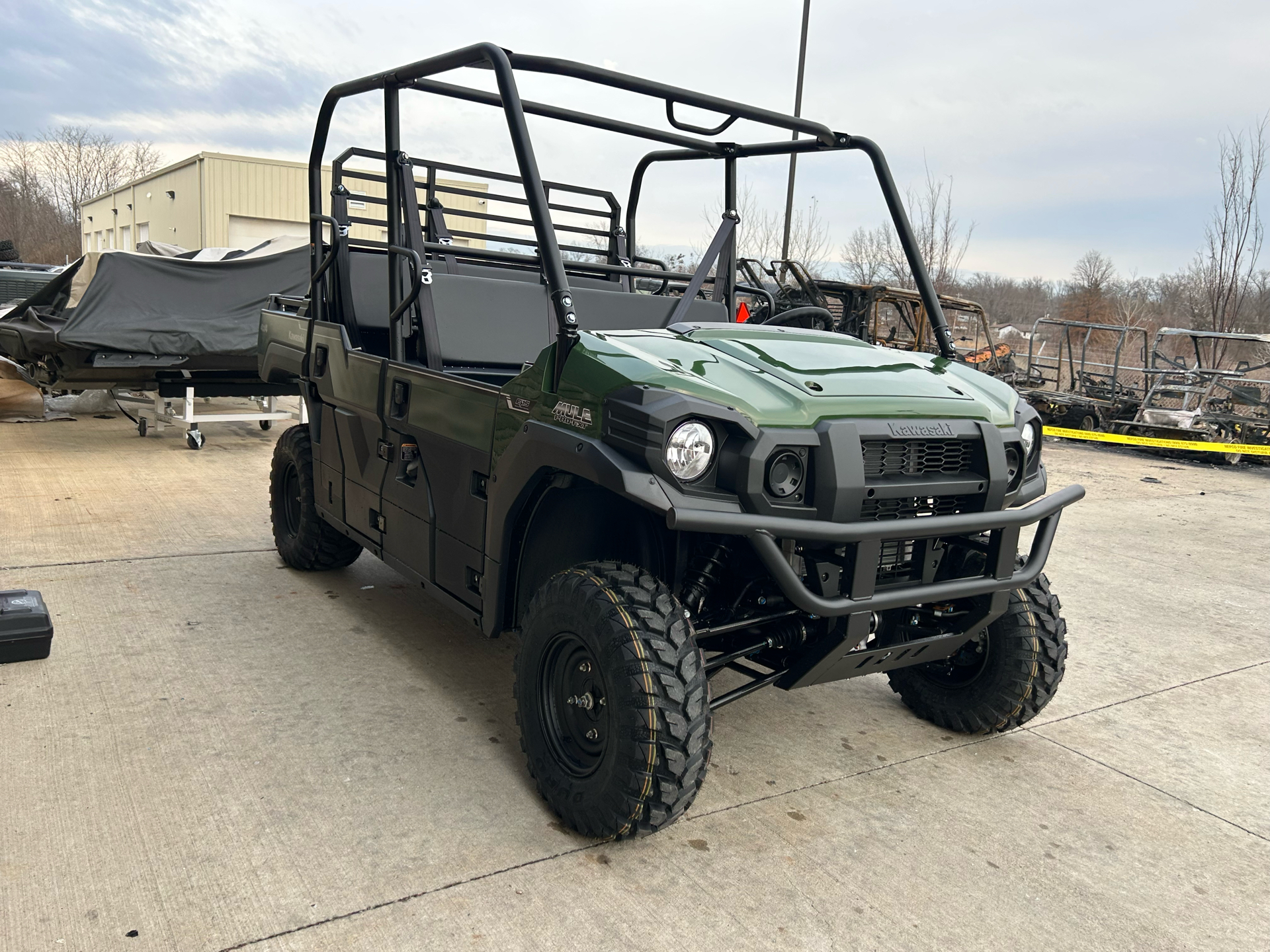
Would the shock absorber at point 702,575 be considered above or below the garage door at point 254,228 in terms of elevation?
below

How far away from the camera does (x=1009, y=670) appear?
10.6ft

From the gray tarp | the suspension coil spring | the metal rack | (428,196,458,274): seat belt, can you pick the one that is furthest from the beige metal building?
the suspension coil spring

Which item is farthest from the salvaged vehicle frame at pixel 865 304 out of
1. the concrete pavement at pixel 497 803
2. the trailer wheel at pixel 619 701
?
the trailer wheel at pixel 619 701

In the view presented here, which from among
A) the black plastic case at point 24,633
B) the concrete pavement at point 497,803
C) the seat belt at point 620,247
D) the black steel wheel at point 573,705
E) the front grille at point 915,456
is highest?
the seat belt at point 620,247

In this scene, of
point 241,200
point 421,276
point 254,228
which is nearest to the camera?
point 421,276

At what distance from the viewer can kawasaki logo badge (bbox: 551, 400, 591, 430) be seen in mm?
2488

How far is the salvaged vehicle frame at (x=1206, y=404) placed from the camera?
12609 millimetres

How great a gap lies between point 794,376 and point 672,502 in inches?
22.2

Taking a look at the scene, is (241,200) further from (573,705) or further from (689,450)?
(689,450)

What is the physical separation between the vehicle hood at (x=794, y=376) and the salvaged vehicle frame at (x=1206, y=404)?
11.1m

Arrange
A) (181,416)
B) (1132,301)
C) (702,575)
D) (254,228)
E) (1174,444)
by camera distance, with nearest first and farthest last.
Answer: (702,575) → (181,416) → (1174,444) → (254,228) → (1132,301)

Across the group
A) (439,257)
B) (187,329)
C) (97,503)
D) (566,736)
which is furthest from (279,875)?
(187,329)

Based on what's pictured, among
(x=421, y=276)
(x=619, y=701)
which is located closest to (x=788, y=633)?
(x=619, y=701)

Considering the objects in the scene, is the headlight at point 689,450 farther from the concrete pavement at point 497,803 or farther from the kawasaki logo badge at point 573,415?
the concrete pavement at point 497,803
